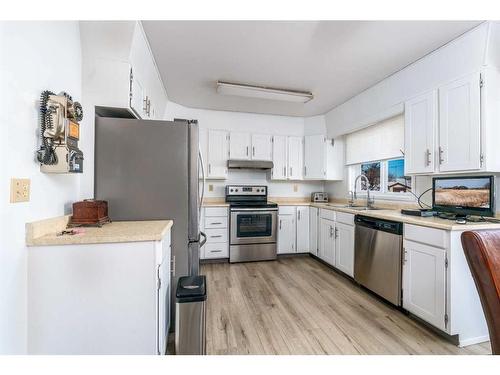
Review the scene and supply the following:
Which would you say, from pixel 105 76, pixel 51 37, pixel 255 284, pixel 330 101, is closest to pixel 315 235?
pixel 255 284

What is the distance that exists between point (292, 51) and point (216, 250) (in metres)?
2.88

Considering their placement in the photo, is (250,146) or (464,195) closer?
(464,195)

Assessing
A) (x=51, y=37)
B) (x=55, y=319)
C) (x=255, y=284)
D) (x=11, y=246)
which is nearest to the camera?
(x=11, y=246)

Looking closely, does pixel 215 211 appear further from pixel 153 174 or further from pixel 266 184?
pixel 153 174

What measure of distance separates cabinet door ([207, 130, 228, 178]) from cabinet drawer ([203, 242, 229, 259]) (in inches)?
44.9

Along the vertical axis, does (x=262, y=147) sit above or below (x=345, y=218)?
above

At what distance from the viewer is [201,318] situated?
1535mm

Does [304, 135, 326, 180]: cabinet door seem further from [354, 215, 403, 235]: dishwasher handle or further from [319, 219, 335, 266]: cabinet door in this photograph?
[354, 215, 403, 235]: dishwasher handle

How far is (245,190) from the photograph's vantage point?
3980mm

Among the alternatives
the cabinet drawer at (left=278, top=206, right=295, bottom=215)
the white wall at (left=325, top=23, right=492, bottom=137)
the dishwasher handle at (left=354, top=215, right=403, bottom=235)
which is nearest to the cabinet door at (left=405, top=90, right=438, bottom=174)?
the white wall at (left=325, top=23, right=492, bottom=137)

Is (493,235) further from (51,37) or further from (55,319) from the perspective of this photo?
(51,37)

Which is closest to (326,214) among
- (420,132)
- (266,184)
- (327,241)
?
(327,241)
